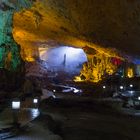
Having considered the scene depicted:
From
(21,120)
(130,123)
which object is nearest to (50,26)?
(130,123)

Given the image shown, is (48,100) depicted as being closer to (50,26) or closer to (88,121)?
(50,26)

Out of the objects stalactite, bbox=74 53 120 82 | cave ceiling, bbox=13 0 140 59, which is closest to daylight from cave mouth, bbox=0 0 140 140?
cave ceiling, bbox=13 0 140 59

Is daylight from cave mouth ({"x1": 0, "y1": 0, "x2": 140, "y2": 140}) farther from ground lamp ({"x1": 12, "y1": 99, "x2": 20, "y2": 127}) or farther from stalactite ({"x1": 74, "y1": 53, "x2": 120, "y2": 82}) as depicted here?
stalactite ({"x1": 74, "y1": 53, "x2": 120, "y2": 82})

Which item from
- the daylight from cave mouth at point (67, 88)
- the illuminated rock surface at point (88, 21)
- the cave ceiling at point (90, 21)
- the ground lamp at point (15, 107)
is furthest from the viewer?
the cave ceiling at point (90, 21)

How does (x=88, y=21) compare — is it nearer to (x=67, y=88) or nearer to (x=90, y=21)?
(x=90, y=21)

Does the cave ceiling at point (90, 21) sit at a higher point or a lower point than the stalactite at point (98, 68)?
higher

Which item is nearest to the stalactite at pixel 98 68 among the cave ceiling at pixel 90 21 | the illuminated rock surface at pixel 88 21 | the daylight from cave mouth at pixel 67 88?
the daylight from cave mouth at pixel 67 88

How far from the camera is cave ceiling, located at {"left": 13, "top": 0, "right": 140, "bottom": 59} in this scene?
25.5 m

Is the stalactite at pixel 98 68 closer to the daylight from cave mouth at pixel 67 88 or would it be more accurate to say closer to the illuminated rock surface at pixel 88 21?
the daylight from cave mouth at pixel 67 88

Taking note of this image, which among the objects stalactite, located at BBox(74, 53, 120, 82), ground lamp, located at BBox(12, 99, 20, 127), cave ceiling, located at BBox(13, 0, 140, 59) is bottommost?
ground lamp, located at BBox(12, 99, 20, 127)

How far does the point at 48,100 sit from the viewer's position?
28.4m

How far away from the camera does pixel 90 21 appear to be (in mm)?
28688

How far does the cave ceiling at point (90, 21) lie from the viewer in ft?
83.7

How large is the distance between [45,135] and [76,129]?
3473mm
